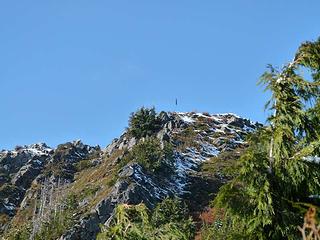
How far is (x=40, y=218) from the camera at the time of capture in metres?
83.4

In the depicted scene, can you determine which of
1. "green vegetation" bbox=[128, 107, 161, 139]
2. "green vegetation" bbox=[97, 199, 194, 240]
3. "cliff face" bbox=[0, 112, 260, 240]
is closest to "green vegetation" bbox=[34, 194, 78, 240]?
"cliff face" bbox=[0, 112, 260, 240]

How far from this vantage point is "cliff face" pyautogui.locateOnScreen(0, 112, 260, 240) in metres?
68.1

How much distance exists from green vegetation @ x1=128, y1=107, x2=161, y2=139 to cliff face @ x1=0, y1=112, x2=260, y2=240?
175 centimetres

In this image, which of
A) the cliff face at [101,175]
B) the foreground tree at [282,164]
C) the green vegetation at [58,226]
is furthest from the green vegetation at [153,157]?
the foreground tree at [282,164]

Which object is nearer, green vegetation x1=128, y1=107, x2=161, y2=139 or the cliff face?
the cliff face

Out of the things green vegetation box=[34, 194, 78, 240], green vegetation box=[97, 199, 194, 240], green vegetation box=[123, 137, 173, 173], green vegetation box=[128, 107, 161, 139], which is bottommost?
green vegetation box=[97, 199, 194, 240]

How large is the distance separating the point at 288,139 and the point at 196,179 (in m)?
74.3

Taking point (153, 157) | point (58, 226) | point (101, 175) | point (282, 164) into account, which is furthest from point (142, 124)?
point (282, 164)

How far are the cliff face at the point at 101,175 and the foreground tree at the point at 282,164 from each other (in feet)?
148

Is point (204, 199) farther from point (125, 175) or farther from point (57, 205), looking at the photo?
point (57, 205)

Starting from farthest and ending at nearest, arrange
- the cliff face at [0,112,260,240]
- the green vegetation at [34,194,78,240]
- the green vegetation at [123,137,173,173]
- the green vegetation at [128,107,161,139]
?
the green vegetation at [128,107,161,139]
the green vegetation at [123,137,173,173]
the cliff face at [0,112,260,240]
the green vegetation at [34,194,78,240]

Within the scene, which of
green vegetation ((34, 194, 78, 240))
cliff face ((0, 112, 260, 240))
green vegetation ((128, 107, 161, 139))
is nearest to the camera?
green vegetation ((34, 194, 78, 240))

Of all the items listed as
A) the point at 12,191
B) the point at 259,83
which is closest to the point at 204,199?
the point at 12,191

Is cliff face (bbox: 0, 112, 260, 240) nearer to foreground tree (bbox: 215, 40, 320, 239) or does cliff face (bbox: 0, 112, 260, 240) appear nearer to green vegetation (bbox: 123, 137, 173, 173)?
green vegetation (bbox: 123, 137, 173, 173)
